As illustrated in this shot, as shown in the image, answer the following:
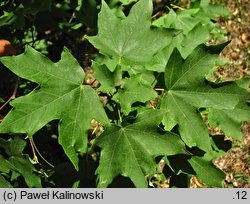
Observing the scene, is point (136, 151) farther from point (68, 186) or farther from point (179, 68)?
point (68, 186)

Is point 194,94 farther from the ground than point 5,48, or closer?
closer

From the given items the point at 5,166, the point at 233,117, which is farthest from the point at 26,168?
the point at 233,117

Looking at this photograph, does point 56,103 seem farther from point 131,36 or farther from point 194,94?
point 194,94

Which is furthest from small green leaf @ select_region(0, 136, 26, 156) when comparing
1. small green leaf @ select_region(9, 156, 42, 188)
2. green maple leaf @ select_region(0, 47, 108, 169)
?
green maple leaf @ select_region(0, 47, 108, 169)

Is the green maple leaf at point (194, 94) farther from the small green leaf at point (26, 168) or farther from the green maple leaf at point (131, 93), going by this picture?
the small green leaf at point (26, 168)

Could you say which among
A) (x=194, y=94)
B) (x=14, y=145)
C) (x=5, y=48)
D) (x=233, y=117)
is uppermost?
(x=5, y=48)

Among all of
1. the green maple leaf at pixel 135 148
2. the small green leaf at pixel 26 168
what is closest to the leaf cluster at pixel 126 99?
the green maple leaf at pixel 135 148
